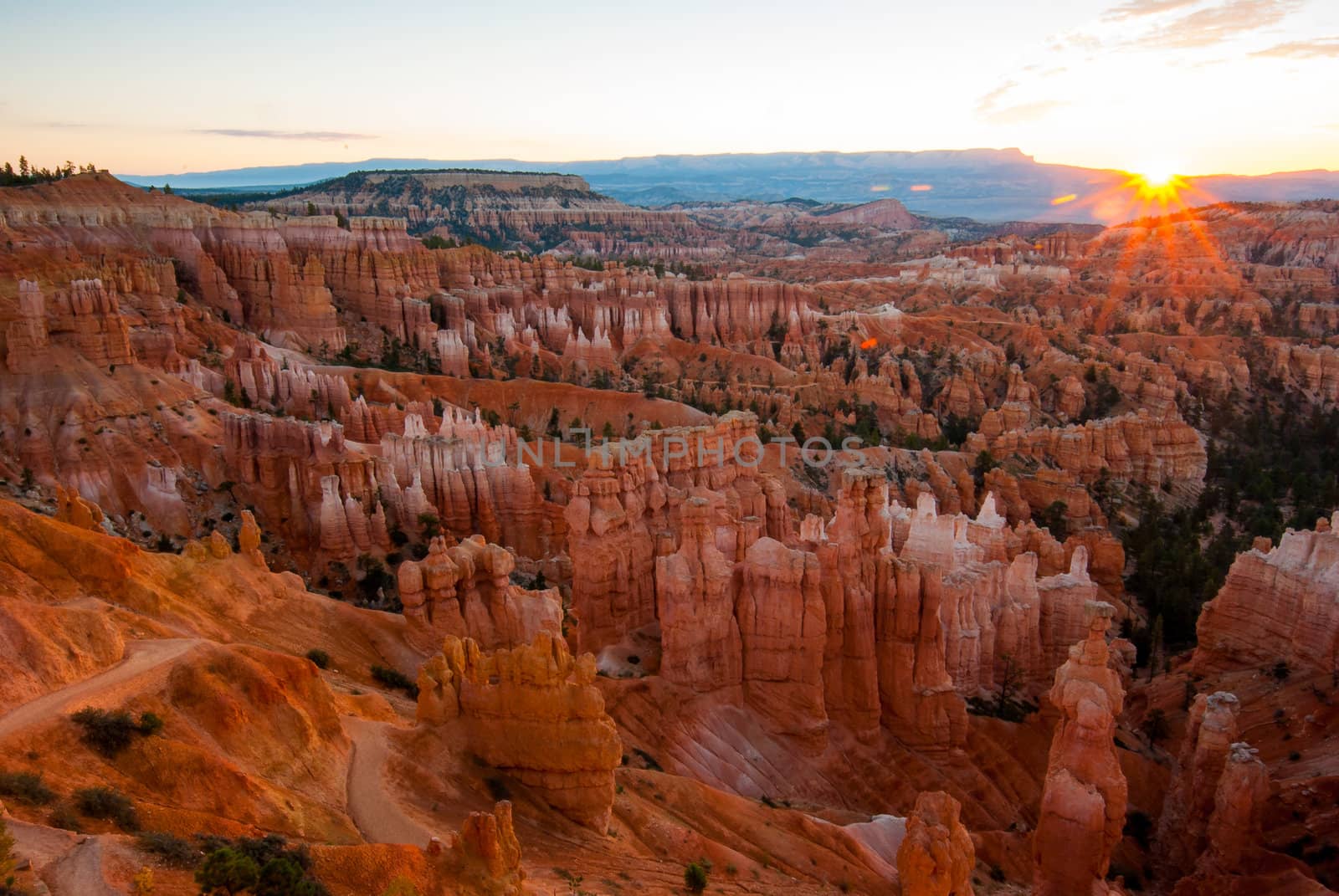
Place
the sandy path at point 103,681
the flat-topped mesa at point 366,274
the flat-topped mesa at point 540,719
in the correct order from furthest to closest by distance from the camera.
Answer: the flat-topped mesa at point 366,274, the flat-topped mesa at point 540,719, the sandy path at point 103,681

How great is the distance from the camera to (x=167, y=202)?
67.0 metres

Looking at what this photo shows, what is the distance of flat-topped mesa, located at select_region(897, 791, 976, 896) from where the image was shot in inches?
619

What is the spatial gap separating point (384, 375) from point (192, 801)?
50.4 m

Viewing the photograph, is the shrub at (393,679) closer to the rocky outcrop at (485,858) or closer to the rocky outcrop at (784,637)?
the rocky outcrop at (784,637)

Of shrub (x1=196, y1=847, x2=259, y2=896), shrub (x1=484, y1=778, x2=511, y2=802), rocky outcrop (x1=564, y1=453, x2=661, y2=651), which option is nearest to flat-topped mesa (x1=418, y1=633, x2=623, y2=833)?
shrub (x1=484, y1=778, x2=511, y2=802)

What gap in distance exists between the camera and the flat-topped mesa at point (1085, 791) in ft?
61.1

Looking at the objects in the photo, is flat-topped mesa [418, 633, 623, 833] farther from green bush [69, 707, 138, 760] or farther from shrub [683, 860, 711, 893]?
green bush [69, 707, 138, 760]

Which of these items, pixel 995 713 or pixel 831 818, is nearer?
pixel 831 818

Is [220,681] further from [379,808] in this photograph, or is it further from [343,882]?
[343,882]

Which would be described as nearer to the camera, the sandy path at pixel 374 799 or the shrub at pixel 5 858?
the shrub at pixel 5 858

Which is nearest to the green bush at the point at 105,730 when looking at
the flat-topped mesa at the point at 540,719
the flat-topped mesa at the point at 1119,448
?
the flat-topped mesa at the point at 540,719

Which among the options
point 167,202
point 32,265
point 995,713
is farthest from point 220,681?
point 167,202

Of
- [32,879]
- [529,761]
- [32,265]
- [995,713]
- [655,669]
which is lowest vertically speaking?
[995,713]

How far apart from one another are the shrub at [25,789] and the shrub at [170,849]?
3.65 feet
